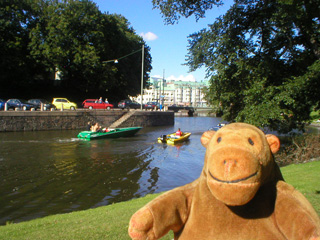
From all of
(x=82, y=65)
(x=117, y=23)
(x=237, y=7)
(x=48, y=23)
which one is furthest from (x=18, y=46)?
(x=237, y=7)

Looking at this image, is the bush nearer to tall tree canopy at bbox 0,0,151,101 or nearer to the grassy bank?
the grassy bank

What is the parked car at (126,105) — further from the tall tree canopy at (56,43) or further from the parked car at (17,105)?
the parked car at (17,105)

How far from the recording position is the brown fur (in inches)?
96.9

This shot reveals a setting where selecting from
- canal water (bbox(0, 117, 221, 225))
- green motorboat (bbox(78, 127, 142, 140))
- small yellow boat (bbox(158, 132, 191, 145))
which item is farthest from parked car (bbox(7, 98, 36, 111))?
small yellow boat (bbox(158, 132, 191, 145))

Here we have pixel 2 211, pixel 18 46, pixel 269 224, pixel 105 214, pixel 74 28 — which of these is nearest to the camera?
pixel 269 224

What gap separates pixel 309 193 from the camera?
25.8 feet

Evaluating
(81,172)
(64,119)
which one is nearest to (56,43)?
(64,119)

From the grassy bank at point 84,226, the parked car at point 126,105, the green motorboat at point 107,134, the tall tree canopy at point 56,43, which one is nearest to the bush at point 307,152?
the grassy bank at point 84,226

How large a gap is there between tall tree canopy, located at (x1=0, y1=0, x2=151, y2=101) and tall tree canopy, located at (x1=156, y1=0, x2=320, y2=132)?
107ft

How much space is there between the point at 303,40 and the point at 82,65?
3602cm

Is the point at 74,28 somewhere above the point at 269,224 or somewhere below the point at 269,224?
above

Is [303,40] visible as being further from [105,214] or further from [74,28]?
[74,28]

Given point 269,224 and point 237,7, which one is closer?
point 269,224

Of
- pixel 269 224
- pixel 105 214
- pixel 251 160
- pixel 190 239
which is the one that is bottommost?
pixel 105 214
